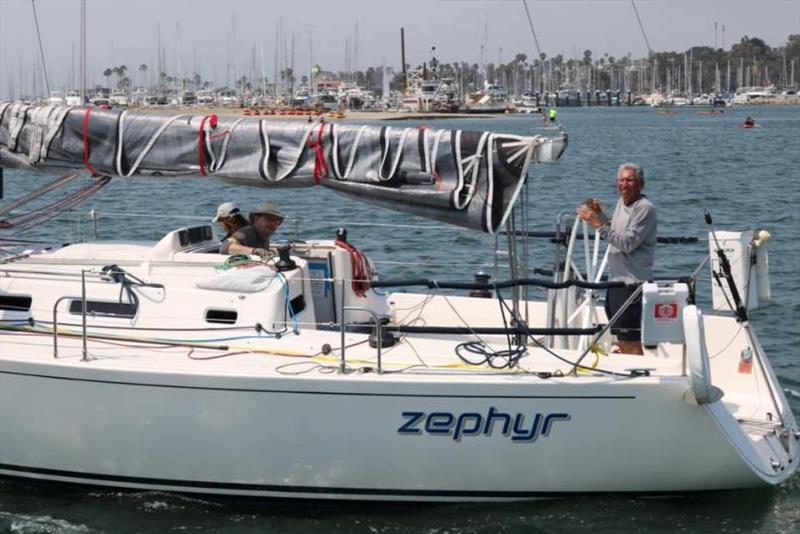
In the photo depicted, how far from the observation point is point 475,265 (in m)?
9.53

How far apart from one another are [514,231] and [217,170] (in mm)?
2260

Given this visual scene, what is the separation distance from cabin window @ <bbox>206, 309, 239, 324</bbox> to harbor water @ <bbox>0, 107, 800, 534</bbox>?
43.7 inches

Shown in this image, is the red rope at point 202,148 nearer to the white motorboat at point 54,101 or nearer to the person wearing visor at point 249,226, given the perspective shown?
the person wearing visor at point 249,226

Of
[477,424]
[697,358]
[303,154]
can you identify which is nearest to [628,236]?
[697,358]

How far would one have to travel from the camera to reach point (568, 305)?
932 cm

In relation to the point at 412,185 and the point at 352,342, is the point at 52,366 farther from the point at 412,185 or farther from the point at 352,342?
the point at 412,185

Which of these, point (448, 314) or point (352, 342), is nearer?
point (352, 342)

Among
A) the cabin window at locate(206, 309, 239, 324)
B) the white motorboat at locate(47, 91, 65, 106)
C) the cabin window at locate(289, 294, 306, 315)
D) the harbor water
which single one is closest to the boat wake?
the harbor water

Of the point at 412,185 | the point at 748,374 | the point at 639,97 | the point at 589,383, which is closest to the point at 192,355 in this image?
the point at 412,185

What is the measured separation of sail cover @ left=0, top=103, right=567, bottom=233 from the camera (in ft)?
27.8

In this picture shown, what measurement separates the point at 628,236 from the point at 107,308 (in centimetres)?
390

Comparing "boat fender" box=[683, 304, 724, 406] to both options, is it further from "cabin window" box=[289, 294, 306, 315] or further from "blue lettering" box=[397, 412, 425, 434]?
"cabin window" box=[289, 294, 306, 315]

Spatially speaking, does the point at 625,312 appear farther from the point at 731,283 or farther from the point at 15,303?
the point at 15,303

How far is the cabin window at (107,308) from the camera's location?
908 centimetres
